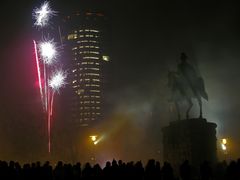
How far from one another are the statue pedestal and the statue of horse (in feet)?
4.69

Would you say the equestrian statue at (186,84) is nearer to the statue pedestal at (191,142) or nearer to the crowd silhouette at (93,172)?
the statue pedestal at (191,142)

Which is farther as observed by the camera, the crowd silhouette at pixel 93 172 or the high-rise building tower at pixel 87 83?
the high-rise building tower at pixel 87 83

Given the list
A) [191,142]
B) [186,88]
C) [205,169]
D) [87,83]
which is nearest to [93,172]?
[205,169]

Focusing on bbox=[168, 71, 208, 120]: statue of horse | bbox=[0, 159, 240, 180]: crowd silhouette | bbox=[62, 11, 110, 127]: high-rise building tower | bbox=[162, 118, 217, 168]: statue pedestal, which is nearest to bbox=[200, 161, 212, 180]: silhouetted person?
bbox=[0, 159, 240, 180]: crowd silhouette

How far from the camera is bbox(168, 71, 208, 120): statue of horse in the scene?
109 feet

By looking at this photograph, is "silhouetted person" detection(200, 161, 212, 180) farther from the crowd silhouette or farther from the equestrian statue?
the equestrian statue

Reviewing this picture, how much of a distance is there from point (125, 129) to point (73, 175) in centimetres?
7742

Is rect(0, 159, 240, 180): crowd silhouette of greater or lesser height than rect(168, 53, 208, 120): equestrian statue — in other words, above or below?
below

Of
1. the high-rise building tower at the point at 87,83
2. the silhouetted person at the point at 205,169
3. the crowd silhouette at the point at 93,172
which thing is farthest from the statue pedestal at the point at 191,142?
the high-rise building tower at the point at 87,83

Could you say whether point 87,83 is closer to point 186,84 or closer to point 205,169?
point 186,84

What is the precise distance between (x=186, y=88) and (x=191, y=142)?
4.35 metres

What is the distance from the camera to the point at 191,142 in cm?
3138

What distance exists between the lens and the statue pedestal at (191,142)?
31.4 metres

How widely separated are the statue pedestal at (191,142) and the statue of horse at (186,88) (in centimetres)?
143
